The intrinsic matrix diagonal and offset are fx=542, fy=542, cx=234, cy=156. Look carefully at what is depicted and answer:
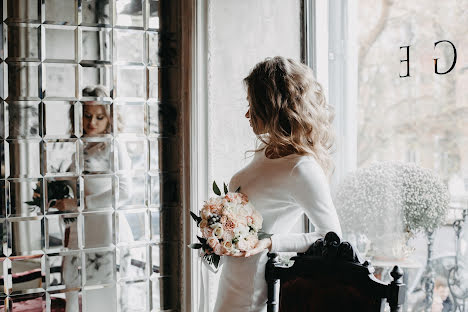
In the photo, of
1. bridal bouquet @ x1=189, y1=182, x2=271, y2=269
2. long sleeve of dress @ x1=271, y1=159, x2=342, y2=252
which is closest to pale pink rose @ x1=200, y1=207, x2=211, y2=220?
bridal bouquet @ x1=189, y1=182, x2=271, y2=269

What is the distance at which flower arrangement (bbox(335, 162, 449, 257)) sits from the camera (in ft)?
7.27

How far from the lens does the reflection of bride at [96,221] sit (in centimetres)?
280

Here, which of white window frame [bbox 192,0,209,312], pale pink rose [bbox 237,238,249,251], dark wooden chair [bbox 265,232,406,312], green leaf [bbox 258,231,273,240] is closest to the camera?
dark wooden chair [bbox 265,232,406,312]

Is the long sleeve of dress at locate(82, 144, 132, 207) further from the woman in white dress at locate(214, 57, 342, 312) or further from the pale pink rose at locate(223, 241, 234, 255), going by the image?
the pale pink rose at locate(223, 241, 234, 255)

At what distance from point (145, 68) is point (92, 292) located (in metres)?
1.22

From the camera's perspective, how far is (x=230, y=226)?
1.81m

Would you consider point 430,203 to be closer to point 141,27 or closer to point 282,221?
point 282,221

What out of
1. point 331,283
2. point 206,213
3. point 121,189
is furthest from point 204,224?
point 121,189

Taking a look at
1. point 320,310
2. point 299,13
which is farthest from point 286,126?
point 299,13

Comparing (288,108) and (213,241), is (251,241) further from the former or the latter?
(288,108)

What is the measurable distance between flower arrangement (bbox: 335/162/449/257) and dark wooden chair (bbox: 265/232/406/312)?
70 centimetres

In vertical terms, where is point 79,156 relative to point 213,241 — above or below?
above

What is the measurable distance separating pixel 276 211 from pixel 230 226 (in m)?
0.25

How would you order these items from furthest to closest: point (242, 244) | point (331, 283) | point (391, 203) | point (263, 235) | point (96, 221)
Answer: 1. point (96, 221)
2. point (391, 203)
3. point (263, 235)
4. point (242, 244)
5. point (331, 283)
